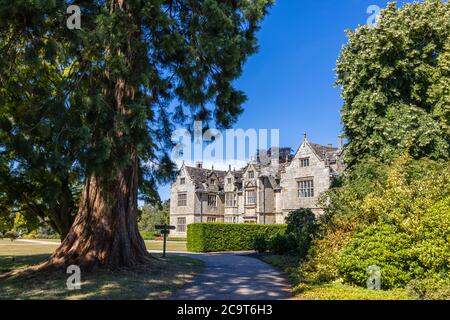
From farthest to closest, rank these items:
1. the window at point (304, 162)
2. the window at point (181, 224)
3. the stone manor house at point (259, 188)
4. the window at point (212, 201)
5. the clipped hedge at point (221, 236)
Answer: the window at point (181, 224)
the window at point (212, 201)
the window at point (304, 162)
the stone manor house at point (259, 188)
the clipped hedge at point (221, 236)

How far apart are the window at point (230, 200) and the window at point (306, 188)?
12.8 m

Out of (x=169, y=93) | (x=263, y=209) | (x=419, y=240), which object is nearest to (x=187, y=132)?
(x=169, y=93)

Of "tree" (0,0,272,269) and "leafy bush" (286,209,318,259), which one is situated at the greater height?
"tree" (0,0,272,269)

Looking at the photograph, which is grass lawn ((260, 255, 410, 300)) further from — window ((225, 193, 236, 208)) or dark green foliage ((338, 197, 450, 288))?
window ((225, 193, 236, 208))

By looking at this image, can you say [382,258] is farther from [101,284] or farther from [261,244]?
[261,244]

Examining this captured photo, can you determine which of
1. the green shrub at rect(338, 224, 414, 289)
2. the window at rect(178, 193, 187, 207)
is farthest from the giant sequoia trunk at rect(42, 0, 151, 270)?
the window at rect(178, 193, 187, 207)

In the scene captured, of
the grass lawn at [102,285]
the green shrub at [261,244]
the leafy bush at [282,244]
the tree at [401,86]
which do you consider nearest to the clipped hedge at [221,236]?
the green shrub at [261,244]

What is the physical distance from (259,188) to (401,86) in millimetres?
26978

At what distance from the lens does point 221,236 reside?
2709cm

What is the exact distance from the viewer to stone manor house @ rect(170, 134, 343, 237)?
3725cm

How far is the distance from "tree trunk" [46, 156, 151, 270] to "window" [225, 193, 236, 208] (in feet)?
122

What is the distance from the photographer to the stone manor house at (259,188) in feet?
122

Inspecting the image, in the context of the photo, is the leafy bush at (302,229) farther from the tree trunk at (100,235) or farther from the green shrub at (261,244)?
the tree trunk at (100,235)

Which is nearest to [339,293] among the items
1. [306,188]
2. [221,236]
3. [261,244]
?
[261,244]
